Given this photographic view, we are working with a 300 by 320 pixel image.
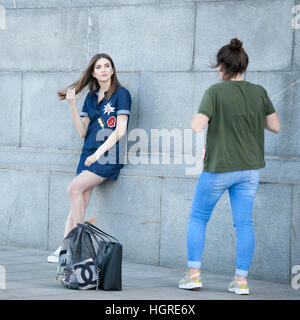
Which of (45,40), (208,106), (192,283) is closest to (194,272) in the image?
(192,283)

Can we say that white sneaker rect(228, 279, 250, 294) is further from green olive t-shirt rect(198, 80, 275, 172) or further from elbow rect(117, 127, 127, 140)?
elbow rect(117, 127, 127, 140)

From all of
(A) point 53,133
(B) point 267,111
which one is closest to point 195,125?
(B) point 267,111

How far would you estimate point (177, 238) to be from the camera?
24.9 ft

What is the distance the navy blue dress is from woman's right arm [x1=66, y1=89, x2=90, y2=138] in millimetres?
55

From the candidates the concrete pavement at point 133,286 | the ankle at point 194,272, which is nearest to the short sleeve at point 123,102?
the concrete pavement at point 133,286

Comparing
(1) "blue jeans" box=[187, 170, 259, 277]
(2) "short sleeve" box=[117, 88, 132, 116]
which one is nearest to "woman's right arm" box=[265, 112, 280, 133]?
(1) "blue jeans" box=[187, 170, 259, 277]

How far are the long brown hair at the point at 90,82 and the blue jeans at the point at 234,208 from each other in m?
1.98

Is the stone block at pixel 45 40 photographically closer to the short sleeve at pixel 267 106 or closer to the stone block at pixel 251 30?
the stone block at pixel 251 30

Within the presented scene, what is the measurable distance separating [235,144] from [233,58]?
67cm

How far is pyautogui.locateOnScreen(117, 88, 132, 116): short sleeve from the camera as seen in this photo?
25.2 ft

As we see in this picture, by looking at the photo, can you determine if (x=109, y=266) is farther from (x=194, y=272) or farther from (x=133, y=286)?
(x=194, y=272)

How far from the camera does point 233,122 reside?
6.03 meters
